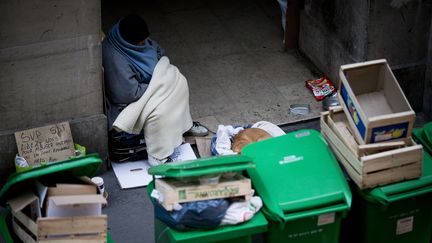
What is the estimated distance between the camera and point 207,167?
5.96 m

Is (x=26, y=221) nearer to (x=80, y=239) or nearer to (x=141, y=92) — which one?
(x=80, y=239)

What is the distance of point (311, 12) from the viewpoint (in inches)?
373

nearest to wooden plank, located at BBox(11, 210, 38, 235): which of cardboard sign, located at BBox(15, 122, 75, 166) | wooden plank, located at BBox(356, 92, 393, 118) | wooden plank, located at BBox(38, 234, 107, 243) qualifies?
wooden plank, located at BBox(38, 234, 107, 243)

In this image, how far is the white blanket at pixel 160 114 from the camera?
308 inches

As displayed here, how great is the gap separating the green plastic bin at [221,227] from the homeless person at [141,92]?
1.78 m

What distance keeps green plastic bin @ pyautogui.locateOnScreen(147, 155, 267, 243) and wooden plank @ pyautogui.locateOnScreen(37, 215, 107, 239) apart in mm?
455

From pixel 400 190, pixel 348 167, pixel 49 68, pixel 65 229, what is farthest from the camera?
pixel 49 68

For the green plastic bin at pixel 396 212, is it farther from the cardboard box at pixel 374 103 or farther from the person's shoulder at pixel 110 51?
the person's shoulder at pixel 110 51

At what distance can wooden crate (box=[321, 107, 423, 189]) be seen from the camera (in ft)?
20.6

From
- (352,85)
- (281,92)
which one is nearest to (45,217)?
(352,85)

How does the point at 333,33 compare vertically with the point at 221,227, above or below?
below

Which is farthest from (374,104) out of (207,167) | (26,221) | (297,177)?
(26,221)

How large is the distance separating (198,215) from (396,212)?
155 centimetres

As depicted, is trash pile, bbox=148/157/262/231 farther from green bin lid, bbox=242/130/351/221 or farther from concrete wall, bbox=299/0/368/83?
concrete wall, bbox=299/0/368/83
